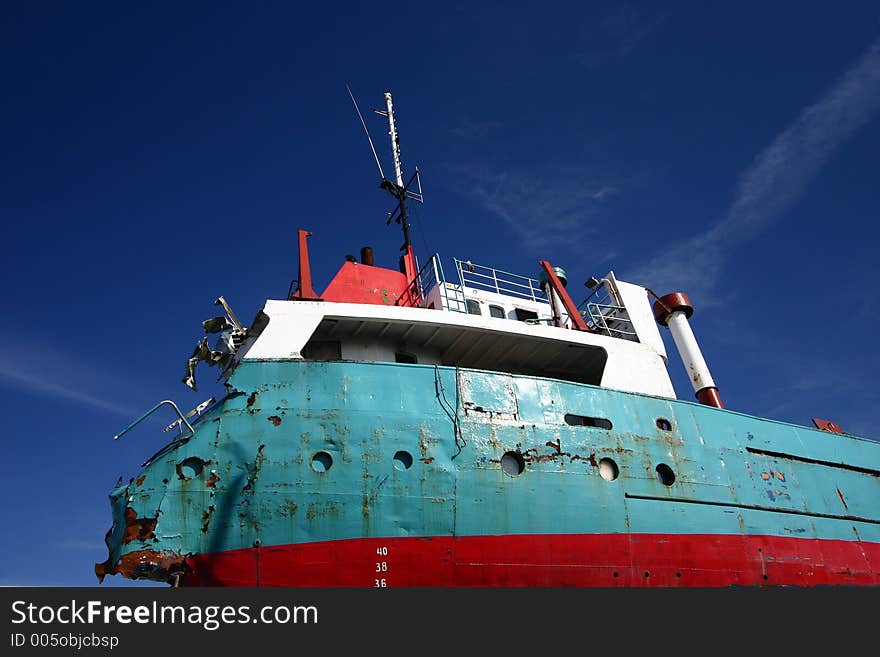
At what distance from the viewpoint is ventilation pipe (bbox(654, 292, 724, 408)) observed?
17.5 meters

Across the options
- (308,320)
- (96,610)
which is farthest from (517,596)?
(308,320)

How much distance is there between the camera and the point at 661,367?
15.1 metres

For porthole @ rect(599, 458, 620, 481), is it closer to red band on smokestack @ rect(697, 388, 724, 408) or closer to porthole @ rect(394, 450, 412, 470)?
porthole @ rect(394, 450, 412, 470)

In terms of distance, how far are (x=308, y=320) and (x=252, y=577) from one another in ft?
14.8

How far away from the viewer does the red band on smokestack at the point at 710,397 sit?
1728cm

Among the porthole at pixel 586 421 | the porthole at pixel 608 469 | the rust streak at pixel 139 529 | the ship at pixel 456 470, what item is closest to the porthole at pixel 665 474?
the ship at pixel 456 470

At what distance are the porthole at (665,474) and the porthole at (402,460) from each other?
5.26 meters

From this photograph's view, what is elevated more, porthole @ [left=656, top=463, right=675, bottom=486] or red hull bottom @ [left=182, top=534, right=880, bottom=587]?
porthole @ [left=656, top=463, right=675, bottom=486]

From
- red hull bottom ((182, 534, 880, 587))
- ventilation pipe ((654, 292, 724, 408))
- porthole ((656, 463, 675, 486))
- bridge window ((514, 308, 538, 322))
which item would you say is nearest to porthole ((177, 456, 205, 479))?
red hull bottom ((182, 534, 880, 587))

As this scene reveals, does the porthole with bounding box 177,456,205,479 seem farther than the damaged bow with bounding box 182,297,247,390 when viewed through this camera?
No

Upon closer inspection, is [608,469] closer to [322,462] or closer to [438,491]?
[438,491]

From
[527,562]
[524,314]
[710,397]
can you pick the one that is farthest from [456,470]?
[710,397]

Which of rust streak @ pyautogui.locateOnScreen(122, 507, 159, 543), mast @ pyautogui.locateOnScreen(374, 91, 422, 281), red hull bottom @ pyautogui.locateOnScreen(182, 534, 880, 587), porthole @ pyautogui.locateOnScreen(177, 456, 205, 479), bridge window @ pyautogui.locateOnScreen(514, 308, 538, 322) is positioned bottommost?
red hull bottom @ pyautogui.locateOnScreen(182, 534, 880, 587)

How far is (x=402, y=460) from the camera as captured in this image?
35.4 ft
